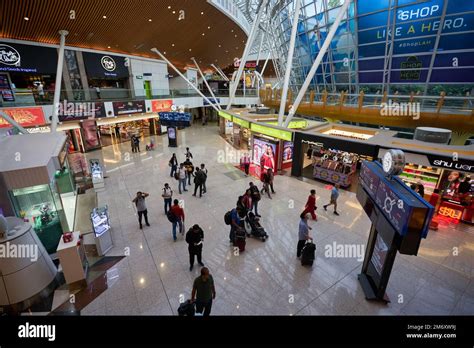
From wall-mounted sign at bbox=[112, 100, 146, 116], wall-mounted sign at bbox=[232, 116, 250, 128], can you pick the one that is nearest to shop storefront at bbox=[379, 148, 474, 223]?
wall-mounted sign at bbox=[232, 116, 250, 128]

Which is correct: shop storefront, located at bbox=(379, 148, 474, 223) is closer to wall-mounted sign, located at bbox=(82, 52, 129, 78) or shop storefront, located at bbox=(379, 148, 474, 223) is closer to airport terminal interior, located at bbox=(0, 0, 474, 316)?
airport terminal interior, located at bbox=(0, 0, 474, 316)

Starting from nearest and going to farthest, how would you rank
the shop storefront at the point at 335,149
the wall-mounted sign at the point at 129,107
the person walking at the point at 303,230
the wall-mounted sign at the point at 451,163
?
the person walking at the point at 303,230, the wall-mounted sign at the point at 451,163, the shop storefront at the point at 335,149, the wall-mounted sign at the point at 129,107

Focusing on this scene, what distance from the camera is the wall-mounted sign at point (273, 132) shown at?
1264 cm

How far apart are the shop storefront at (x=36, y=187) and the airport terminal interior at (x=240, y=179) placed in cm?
4

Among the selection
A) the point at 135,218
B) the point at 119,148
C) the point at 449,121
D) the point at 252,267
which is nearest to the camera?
the point at 252,267

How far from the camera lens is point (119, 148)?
20984mm

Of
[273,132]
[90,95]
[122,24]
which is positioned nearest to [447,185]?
[273,132]

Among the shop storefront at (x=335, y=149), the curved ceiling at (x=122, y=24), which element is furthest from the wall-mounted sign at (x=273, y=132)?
the curved ceiling at (x=122, y=24)

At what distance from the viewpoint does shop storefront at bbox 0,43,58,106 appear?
1498 cm

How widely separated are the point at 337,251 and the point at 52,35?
23.1 metres

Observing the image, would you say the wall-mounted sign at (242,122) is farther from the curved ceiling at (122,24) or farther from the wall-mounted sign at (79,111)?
the wall-mounted sign at (79,111)

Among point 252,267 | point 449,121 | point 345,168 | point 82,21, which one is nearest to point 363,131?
point 345,168
